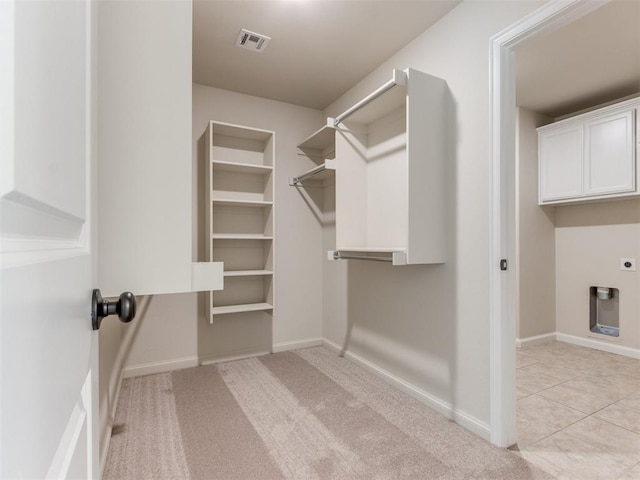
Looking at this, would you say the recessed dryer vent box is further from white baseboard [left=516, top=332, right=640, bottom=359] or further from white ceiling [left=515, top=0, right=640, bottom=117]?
white ceiling [left=515, top=0, right=640, bottom=117]

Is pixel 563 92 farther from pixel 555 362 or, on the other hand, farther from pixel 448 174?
pixel 555 362

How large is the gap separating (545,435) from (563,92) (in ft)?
10.4

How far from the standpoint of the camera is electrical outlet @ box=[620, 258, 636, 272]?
11.3 feet

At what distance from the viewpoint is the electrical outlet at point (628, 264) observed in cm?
344

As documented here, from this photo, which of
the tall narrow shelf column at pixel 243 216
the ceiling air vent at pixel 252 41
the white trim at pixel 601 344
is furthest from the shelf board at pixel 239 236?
the white trim at pixel 601 344

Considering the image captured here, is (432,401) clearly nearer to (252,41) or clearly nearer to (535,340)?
(535,340)

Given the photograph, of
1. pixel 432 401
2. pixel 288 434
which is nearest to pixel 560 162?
pixel 432 401

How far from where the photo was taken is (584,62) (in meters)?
2.86

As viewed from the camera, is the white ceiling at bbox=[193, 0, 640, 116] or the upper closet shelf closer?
the white ceiling at bbox=[193, 0, 640, 116]

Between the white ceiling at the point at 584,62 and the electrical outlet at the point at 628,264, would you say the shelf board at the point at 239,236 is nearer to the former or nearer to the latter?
the white ceiling at the point at 584,62

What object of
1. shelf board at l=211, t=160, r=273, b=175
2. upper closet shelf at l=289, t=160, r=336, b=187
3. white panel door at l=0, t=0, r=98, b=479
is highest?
shelf board at l=211, t=160, r=273, b=175

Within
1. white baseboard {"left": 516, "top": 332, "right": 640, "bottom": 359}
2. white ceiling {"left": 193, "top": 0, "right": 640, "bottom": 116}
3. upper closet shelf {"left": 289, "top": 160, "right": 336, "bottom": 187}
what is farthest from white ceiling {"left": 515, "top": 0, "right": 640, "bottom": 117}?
white baseboard {"left": 516, "top": 332, "right": 640, "bottom": 359}

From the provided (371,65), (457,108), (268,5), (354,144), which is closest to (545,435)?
(457,108)

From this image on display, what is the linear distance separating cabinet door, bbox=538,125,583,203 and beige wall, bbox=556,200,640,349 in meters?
0.35
